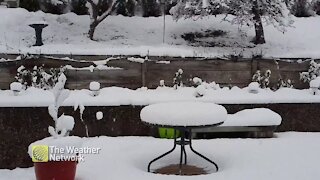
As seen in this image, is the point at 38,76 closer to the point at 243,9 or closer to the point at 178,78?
the point at 178,78

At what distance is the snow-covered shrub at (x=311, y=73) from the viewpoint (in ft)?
25.8

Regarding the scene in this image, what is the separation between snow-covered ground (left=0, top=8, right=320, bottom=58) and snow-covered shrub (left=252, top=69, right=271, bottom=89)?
313 cm

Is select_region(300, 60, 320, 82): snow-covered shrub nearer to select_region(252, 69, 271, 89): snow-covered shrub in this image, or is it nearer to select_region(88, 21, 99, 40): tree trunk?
select_region(252, 69, 271, 89): snow-covered shrub

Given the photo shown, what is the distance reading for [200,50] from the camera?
1123 centimetres

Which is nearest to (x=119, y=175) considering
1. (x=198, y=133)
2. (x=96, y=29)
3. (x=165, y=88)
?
(x=198, y=133)

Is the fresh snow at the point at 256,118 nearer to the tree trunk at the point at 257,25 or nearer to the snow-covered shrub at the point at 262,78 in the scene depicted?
the snow-covered shrub at the point at 262,78

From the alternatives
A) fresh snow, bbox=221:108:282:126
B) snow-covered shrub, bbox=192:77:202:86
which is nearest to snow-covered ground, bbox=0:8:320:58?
snow-covered shrub, bbox=192:77:202:86

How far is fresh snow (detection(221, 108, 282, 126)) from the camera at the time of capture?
5.91 m

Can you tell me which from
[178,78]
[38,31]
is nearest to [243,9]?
[178,78]

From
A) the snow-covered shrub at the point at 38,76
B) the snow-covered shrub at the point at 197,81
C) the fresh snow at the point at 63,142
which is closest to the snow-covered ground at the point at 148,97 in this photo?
the snow-covered shrub at the point at 197,81

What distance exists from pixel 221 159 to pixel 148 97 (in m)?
1.99

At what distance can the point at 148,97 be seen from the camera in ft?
21.2

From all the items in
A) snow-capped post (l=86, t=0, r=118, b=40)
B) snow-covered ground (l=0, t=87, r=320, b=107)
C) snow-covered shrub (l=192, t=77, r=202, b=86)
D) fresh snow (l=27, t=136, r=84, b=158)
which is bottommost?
snow-covered ground (l=0, t=87, r=320, b=107)

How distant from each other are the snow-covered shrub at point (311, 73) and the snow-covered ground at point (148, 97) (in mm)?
871
